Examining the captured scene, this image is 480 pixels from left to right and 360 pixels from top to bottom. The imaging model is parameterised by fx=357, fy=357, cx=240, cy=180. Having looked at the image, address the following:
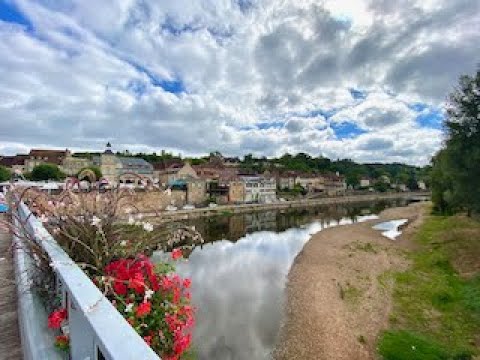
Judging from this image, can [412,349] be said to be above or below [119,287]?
below

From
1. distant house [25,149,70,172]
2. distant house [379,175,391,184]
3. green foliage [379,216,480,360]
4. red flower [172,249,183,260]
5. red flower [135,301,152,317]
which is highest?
distant house [25,149,70,172]

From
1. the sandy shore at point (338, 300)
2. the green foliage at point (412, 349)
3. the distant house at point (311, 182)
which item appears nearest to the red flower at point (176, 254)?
the sandy shore at point (338, 300)

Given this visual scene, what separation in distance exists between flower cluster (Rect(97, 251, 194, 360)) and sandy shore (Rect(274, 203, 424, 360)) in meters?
9.83

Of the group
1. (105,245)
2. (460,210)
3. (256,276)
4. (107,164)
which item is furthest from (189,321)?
(107,164)

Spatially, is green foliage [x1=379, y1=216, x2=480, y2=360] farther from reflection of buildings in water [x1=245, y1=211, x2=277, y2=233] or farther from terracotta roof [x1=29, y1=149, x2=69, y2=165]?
terracotta roof [x1=29, y1=149, x2=69, y2=165]

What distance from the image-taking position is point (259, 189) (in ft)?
240

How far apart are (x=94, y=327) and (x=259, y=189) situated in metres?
71.8

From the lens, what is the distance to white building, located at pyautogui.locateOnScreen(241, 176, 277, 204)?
70375mm

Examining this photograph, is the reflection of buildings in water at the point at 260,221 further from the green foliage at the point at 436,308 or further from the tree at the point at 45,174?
the tree at the point at 45,174

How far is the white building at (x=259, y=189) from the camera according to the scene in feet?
231

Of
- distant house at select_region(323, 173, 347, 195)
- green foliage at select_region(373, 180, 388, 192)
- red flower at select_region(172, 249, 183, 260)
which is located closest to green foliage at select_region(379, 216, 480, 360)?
red flower at select_region(172, 249, 183, 260)

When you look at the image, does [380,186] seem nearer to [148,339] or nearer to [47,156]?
[47,156]

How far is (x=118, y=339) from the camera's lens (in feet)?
4.70

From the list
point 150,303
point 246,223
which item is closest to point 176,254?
point 150,303
